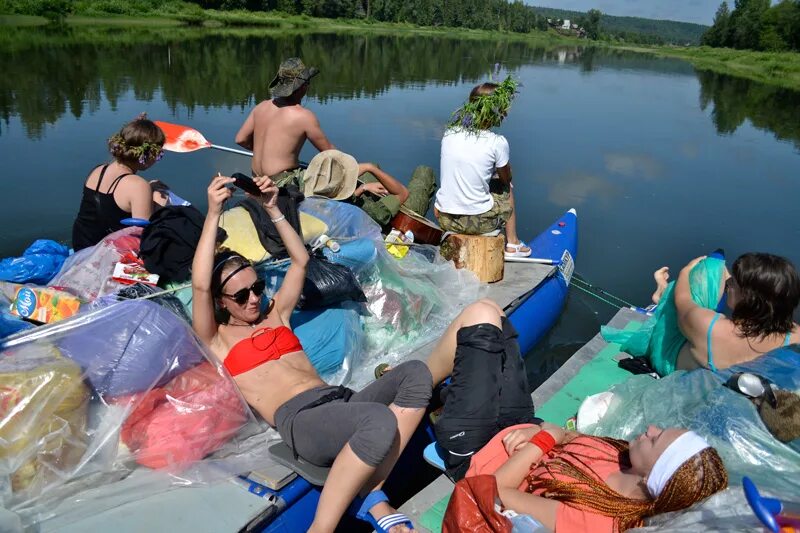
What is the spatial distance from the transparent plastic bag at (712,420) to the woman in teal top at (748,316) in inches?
7.1

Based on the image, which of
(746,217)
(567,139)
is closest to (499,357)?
(746,217)

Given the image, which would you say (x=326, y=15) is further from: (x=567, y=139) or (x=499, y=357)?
(x=499, y=357)

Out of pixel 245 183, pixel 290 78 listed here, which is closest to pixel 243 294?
pixel 245 183

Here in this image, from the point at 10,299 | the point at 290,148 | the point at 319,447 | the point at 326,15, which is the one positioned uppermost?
the point at 326,15

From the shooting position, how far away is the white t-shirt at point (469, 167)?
4.98 meters

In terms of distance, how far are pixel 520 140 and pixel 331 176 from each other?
8420 mm

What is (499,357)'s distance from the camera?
2951mm

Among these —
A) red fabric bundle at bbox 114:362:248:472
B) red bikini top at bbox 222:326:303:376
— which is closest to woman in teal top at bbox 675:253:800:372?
red bikini top at bbox 222:326:303:376

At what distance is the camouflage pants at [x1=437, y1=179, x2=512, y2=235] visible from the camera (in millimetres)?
5230

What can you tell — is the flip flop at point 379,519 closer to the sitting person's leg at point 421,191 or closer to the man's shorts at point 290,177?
the man's shorts at point 290,177

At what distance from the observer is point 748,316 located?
2.96 metres

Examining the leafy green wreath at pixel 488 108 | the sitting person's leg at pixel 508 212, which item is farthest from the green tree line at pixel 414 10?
the leafy green wreath at pixel 488 108

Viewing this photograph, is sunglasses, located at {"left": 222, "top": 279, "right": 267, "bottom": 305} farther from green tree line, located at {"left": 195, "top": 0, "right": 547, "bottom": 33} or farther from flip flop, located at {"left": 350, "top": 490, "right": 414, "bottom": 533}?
green tree line, located at {"left": 195, "top": 0, "right": 547, "bottom": 33}

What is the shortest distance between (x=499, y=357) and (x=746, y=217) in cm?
823
